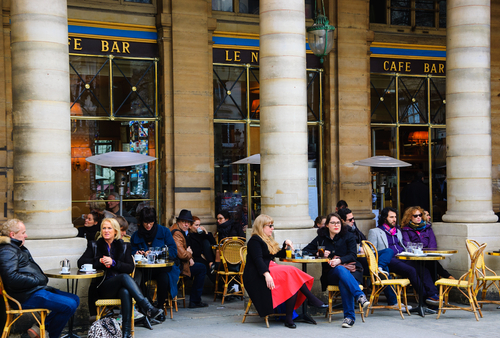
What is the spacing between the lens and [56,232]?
808 centimetres

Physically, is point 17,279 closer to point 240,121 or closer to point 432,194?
point 240,121

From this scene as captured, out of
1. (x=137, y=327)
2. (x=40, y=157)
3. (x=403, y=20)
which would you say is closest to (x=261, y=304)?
(x=137, y=327)

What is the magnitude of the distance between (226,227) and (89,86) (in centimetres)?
369

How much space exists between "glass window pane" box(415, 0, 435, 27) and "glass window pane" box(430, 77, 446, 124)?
4.11 feet

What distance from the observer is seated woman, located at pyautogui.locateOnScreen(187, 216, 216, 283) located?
433 inches

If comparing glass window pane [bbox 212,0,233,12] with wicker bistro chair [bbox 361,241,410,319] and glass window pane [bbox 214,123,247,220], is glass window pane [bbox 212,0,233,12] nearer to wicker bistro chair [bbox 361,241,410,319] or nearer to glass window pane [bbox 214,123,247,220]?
glass window pane [bbox 214,123,247,220]

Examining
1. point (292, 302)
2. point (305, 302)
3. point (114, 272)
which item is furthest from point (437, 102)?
point (114, 272)

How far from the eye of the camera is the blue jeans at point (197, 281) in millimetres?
10172

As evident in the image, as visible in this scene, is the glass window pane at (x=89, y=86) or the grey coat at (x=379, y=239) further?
the glass window pane at (x=89, y=86)

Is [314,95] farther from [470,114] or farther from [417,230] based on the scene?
[417,230]

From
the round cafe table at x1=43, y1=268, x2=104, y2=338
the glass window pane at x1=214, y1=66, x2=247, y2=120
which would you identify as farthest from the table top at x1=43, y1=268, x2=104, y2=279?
the glass window pane at x1=214, y1=66, x2=247, y2=120

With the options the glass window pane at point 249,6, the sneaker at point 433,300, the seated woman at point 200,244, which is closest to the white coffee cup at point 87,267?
the seated woman at point 200,244

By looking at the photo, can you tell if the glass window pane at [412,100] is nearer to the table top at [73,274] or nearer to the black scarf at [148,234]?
the black scarf at [148,234]

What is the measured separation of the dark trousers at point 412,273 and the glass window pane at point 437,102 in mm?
6002
